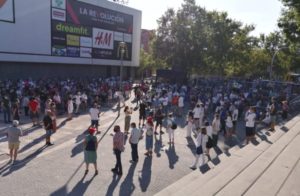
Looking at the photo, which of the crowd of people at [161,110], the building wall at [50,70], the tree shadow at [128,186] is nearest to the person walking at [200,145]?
the crowd of people at [161,110]

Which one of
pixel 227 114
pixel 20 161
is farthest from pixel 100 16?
pixel 20 161

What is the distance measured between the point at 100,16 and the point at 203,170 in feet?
101

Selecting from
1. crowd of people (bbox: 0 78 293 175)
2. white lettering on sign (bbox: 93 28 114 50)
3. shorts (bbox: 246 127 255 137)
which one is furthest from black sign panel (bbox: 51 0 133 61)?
shorts (bbox: 246 127 255 137)

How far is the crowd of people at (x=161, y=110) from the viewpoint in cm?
1147

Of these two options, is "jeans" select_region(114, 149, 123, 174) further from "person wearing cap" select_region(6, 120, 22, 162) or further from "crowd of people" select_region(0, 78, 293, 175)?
"person wearing cap" select_region(6, 120, 22, 162)

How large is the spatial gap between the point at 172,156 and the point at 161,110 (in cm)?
485

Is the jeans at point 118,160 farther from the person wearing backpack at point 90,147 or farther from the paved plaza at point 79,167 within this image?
the person wearing backpack at point 90,147

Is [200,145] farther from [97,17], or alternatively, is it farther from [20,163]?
[97,17]

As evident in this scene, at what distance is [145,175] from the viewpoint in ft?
33.5

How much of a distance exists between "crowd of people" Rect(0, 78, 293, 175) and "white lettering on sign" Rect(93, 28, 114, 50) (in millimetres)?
10161

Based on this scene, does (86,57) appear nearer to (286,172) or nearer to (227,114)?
(227,114)

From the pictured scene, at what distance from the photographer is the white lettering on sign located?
37.7 meters

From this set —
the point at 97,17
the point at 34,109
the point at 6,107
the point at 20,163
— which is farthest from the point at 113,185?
the point at 97,17

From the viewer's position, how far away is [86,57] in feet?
121
